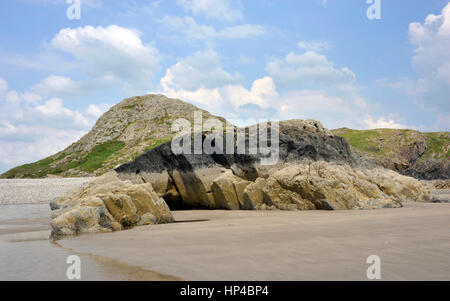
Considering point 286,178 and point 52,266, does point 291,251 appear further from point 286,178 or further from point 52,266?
point 286,178

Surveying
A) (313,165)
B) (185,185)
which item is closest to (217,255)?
(313,165)

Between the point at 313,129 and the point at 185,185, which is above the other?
the point at 313,129

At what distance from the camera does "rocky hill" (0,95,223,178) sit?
159 feet

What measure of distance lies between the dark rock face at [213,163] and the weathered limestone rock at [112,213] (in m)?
4.88

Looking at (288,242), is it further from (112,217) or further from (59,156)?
(59,156)

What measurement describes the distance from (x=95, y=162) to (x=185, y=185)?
118 ft

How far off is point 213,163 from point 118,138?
4815 centimetres

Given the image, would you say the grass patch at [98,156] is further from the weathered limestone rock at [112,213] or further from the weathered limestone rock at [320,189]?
the weathered limestone rock at [320,189]

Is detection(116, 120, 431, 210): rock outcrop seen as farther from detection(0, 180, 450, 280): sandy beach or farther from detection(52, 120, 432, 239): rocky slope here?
detection(0, 180, 450, 280): sandy beach

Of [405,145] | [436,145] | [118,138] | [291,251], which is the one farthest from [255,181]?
[436,145]

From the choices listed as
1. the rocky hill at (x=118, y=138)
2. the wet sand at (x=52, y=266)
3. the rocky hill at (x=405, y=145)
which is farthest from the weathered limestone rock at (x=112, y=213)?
the rocky hill at (x=405, y=145)

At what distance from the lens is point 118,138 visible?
6025 centimetres

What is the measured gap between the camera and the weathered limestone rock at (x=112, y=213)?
28.5 ft
